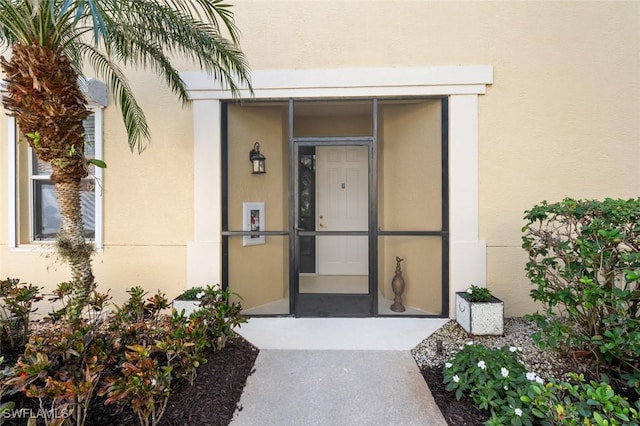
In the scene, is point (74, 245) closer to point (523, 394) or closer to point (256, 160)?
point (256, 160)

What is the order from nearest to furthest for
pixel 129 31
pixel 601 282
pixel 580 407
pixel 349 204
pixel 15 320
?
pixel 580 407, pixel 601 282, pixel 129 31, pixel 15 320, pixel 349 204

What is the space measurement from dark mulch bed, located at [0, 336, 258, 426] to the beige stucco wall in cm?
171

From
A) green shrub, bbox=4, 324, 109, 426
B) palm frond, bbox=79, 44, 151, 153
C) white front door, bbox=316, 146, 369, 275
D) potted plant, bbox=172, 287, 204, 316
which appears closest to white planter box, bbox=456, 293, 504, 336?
white front door, bbox=316, 146, 369, 275

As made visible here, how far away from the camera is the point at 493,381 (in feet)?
7.04

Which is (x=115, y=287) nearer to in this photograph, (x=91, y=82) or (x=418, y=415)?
(x=91, y=82)

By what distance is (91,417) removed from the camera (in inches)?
79.3

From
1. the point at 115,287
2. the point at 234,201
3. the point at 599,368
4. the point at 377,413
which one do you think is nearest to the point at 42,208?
the point at 115,287

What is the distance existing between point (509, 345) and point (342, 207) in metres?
2.91

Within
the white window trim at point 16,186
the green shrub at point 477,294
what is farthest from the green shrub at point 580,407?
the white window trim at point 16,186

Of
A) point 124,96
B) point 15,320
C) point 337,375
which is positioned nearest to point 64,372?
point 15,320

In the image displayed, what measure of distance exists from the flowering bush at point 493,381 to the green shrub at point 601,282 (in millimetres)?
531

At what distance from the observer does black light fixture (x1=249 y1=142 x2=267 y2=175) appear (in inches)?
168

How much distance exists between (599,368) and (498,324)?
2.80 feet

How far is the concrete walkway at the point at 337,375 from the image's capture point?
2211 millimetres
